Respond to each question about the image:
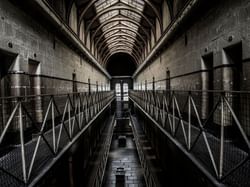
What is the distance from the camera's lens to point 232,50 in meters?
4.04

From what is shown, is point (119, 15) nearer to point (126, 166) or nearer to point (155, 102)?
point (155, 102)

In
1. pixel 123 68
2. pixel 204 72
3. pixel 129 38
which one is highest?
pixel 129 38

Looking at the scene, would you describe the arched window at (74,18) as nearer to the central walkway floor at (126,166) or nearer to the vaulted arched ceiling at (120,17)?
the vaulted arched ceiling at (120,17)

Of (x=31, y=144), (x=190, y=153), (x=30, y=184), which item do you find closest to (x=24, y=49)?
(x=31, y=144)

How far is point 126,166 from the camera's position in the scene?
9.25 meters

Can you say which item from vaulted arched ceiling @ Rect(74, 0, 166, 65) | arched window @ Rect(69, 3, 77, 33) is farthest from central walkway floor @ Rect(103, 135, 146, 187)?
vaulted arched ceiling @ Rect(74, 0, 166, 65)

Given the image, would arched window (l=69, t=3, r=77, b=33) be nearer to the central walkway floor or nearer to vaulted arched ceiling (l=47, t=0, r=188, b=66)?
vaulted arched ceiling (l=47, t=0, r=188, b=66)

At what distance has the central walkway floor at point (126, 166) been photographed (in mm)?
7466

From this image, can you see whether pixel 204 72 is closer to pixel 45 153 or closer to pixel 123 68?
pixel 45 153

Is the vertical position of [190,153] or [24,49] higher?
[24,49]

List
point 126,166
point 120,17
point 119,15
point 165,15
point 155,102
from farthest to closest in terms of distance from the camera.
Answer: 1. point 120,17
2. point 119,15
3. point 165,15
4. point 126,166
5. point 155,102

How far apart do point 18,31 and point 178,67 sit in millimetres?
5745

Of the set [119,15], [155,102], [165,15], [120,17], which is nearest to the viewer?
[155,102]

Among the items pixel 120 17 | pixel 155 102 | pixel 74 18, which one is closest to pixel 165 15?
pixel 74 18
